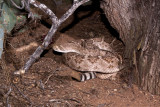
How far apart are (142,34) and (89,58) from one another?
4.57 ft

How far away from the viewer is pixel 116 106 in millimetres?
4250

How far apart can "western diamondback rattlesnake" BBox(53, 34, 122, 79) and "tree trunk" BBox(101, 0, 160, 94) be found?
0.39 m

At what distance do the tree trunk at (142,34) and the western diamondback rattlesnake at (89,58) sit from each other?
39 cm

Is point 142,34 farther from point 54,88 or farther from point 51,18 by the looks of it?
point 54,88

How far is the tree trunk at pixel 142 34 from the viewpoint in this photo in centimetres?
419

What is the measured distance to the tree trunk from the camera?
419 centimetres

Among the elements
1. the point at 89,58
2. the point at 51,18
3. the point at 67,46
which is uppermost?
the point at 51,18

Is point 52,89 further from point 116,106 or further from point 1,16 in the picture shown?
point 1,16

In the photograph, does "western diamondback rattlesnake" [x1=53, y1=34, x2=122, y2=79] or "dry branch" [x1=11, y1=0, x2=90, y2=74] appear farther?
"western diamondback rattlesnake" [x1=53, y1=34, x2=122, y2=79]

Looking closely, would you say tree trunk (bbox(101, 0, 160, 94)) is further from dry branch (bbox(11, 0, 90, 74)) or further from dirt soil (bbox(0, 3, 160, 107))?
dry branch (bbox(11, 0, 90, 74))

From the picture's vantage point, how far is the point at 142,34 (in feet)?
14.9

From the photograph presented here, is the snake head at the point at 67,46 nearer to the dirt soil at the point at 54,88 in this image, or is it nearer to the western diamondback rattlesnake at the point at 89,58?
the western diamondback rattlesnake at the point at 89,58

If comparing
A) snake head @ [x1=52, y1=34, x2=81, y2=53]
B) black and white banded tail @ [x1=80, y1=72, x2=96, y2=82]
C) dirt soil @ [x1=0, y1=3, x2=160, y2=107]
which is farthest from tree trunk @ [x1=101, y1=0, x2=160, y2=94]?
snake head @ [x1=52, y1=34, x2=81, y2=53]

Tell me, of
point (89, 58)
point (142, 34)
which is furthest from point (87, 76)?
point (142, 34)
